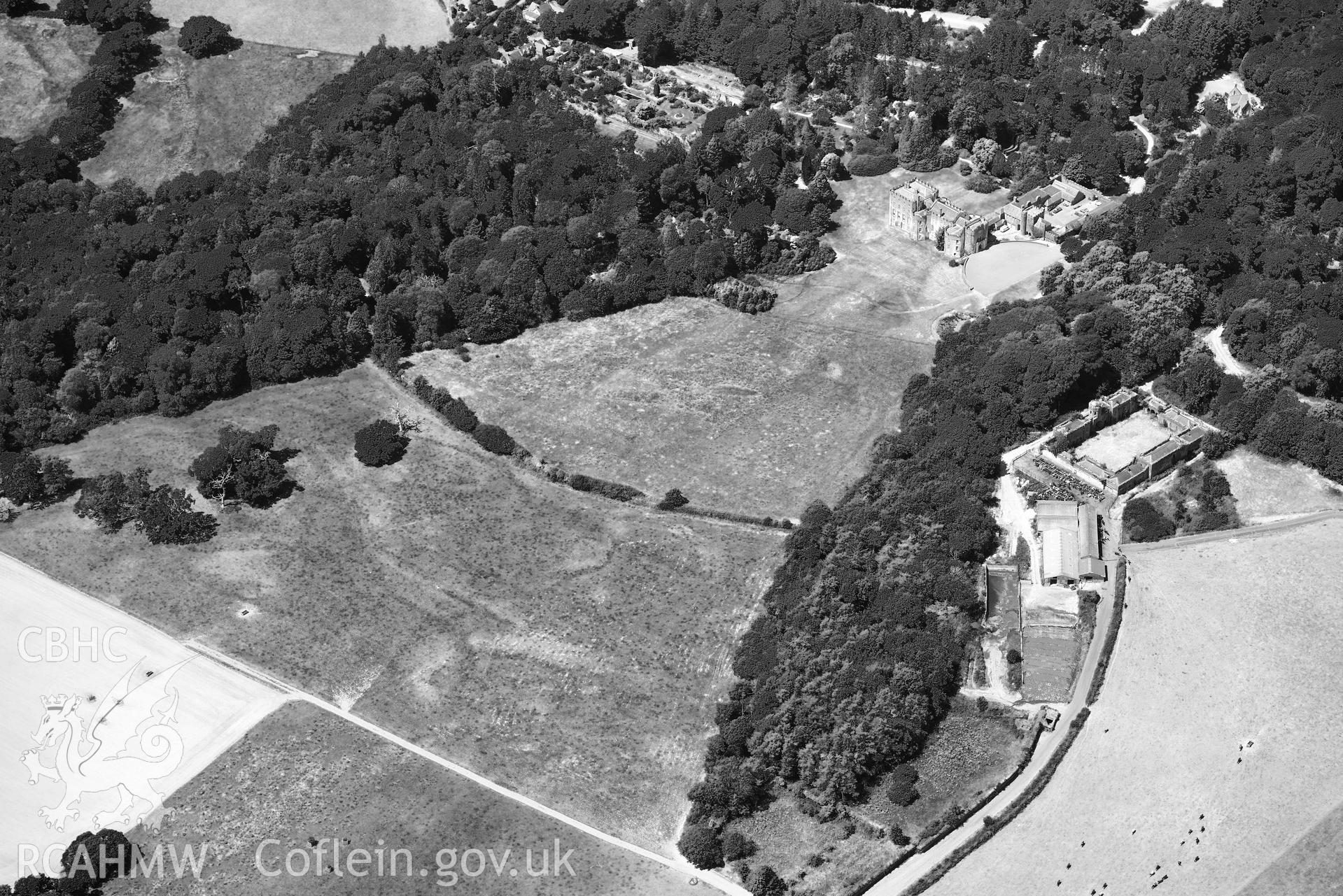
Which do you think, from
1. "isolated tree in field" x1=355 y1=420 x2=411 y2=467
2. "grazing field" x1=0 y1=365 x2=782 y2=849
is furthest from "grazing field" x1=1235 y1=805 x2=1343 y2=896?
"isolated tree in field" x1=355 y1=420 x2=411 y2=467

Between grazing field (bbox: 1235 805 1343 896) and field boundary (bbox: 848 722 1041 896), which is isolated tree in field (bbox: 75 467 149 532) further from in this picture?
grazing field (bbox: 1235 805 1343 896)

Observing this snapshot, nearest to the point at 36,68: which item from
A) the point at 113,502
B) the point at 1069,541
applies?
the point at 113,502

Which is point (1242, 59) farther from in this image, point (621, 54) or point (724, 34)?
point (621, 54)

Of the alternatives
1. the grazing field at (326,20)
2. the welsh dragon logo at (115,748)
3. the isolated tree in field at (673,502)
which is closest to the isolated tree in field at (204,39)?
the grazing field at (326,20)

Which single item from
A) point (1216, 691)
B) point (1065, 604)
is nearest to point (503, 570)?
point (1065, 604)

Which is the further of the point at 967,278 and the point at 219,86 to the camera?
the point at 219,86
